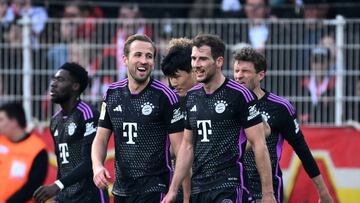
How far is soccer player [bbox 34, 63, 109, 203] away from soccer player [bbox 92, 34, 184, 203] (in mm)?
846

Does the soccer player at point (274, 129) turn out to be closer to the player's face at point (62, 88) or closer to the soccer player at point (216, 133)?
the soccer player at point (216, 133)

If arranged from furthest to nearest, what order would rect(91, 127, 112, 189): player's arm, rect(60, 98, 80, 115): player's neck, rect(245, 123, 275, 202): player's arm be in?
rect(60, 98, 80, 115): player's neck, rect(91, 127, 112, 189): player's arm, rect(245, 123, 275, 202): player's arm

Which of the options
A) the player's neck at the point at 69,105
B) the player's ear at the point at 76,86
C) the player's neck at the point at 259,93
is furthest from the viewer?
the player's ear at the point at 76,86

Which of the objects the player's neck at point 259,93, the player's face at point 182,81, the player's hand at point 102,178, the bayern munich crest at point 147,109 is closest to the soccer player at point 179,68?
the player's face at point 182,81

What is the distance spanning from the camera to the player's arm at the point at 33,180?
39.4 ft

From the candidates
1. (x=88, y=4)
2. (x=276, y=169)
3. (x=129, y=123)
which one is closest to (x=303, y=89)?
(x=88, y=4)

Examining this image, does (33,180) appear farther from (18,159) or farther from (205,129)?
(205,129)

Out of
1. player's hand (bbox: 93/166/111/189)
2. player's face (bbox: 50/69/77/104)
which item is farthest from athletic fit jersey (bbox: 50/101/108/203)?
player's hand (bbox: 93/166/111/189)

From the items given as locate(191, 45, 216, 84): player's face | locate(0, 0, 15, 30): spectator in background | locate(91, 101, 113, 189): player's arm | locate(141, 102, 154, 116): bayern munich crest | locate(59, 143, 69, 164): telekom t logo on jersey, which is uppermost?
locate(0, 0, 15, 30): spectator in background

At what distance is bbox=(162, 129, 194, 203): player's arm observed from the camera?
9533mm

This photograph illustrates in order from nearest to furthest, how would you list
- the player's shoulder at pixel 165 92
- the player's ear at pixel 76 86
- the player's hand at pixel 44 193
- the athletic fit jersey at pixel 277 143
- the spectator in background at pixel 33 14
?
the player's shoulder at pixel 165 92, the player's hand at pixel 44 193, the athletic fit jersey at pixel 277 143, the player's ear at pixel 76 86, the spectator in background at pixel 33 14

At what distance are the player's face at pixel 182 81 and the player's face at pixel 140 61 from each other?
3.14 ft

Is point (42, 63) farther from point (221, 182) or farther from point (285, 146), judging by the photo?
point (221, 182)

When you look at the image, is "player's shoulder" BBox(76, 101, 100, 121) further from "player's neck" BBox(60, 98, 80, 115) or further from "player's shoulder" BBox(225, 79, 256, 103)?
"player's shoulder" BBox(225, 79, 256, 103)
